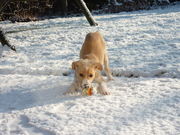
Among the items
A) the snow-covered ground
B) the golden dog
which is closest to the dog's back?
the golden dog

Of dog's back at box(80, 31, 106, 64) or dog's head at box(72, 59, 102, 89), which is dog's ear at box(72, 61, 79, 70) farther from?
dog's back at box(80, 31, 106, 64)

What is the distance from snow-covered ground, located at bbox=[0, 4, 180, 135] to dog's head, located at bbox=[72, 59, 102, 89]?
1.00 feet

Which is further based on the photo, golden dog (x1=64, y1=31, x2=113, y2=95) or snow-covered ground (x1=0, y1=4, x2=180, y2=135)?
golden dog (x1=64, y1=31, x2=113, y2=95)

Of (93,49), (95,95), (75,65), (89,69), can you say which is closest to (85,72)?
(89,69)

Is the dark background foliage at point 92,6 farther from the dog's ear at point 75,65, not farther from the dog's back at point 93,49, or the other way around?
the dog's ear at point 75,65

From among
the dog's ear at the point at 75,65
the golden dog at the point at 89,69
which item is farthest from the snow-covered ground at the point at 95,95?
the dog's ear at the point at 75,65

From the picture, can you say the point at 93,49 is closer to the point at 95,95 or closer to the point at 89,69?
the point at 89,69

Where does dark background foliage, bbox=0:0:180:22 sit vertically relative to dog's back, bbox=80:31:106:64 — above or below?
above

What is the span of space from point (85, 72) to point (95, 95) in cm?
51

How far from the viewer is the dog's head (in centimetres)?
403

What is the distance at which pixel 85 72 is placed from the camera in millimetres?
4117

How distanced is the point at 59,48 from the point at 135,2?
511 inches

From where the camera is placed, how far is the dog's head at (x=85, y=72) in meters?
4.03

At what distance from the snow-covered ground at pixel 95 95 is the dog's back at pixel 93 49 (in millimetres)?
643
